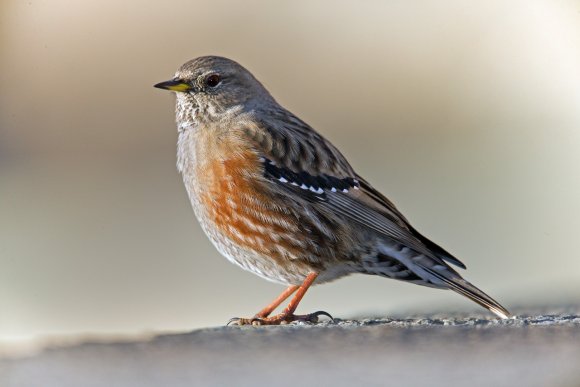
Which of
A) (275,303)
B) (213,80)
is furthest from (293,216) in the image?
(213,80)

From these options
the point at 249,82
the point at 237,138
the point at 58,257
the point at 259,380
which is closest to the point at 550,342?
the point at 259,380

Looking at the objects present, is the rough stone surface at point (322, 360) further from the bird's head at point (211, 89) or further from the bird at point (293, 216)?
the bird's head at point (211, 89)

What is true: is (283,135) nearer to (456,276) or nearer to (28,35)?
(456,276)

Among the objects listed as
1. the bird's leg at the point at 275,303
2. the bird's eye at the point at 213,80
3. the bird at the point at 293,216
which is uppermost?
the bird's eye at the point at 213,80

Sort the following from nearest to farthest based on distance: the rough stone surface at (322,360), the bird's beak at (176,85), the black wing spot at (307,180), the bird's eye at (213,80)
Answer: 1. the rough stone surface at (322,360)
2. the black wing spot at (307,180)
3. the bird's beak at (176,85)
4. the bird's eye at (213,80)

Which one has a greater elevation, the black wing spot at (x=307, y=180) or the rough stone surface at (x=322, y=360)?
the black wing spot at (x=307, y=180)

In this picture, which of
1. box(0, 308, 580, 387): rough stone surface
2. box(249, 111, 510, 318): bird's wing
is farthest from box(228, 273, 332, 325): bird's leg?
box(0, 308, 580, 387): rough stone surface

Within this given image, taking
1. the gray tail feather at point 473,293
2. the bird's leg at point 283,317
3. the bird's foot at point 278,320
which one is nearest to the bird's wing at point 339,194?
the gray tail feather at point 473,293
